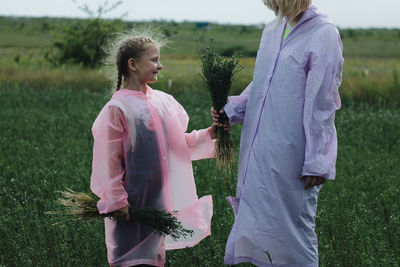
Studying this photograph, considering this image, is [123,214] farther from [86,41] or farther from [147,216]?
[86,41]

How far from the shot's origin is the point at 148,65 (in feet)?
10.5

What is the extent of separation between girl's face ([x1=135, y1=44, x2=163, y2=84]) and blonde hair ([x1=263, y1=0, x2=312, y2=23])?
25.6 inches

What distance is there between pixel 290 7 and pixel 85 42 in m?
16.6

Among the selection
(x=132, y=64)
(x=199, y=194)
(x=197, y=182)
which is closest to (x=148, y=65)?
(x=132, y=64)

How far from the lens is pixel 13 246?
418cm

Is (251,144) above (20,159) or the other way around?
above

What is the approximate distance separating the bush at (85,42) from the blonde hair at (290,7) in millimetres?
15852

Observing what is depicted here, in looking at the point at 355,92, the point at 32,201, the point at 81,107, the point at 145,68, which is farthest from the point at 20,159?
the point at 355,92

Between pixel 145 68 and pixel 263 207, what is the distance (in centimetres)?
93

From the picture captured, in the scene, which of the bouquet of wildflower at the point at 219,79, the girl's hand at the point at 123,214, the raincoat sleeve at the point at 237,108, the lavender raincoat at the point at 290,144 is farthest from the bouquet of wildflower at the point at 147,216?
the raincoat sleeve at the point at 237,108

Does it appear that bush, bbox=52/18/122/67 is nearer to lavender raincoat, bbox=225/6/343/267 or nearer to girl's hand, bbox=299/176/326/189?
lavender raincoat, bbox=225/6/343/267

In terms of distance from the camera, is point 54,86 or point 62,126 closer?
point 62,126

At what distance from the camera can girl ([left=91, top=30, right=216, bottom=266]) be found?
3.13 metres

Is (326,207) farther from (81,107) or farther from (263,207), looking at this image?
(81,107)
